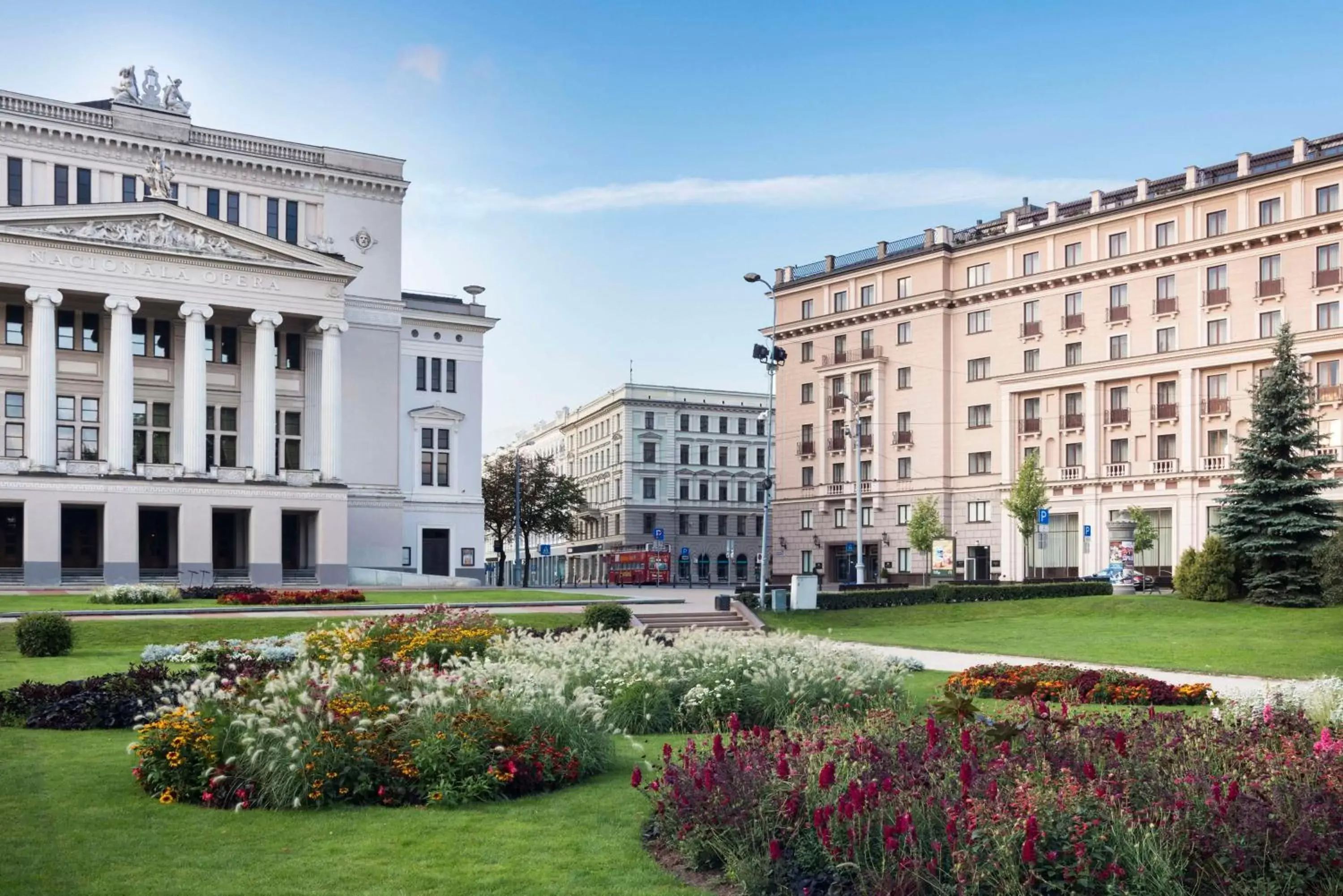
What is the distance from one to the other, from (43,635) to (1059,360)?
190 feet

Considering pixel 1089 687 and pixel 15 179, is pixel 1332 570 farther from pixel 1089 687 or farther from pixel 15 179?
pixel 15 179

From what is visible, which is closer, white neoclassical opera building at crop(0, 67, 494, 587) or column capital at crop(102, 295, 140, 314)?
white neoclassical opera building at crop(0, 67, 494, 587)

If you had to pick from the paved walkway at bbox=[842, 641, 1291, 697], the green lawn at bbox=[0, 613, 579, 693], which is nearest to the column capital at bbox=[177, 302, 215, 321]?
the green lawn at bbox=[0, 613, 579, 693]

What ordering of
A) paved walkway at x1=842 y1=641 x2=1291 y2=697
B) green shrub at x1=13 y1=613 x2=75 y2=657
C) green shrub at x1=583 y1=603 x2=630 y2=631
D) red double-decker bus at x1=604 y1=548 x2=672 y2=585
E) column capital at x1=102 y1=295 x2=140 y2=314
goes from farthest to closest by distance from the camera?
red double-decker bus at x1=604 y1=548 x2=672 y2=585
column capital at x1=102 y1=295 x2=140 y2=314
green shrub at x1=583 y1=603 x2=630 y2=631
green shrub at x1=13 y1=613 x2=75 y2=657
paved walkway at x1=842 y1=641 x2=1291 y2=697

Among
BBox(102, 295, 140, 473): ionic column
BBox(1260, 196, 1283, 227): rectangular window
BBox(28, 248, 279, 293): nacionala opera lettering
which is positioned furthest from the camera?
BBox(1260, 196, 1283, 227): rectangular window

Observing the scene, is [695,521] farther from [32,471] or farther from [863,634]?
[863,634]

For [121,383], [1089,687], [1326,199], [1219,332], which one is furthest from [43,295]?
[1326,199]

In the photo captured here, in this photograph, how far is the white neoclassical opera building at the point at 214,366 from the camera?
187 feet

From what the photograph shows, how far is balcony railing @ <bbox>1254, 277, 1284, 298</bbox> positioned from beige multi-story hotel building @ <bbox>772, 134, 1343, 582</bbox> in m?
0.10

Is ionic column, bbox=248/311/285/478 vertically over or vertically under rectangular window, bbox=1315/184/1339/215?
under

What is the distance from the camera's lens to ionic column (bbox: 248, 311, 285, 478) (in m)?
61.5

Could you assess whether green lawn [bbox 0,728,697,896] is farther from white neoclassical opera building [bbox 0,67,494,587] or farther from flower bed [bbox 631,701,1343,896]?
white neoclassical opera building [bbox 0,67,494,587]

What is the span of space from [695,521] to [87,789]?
105 m

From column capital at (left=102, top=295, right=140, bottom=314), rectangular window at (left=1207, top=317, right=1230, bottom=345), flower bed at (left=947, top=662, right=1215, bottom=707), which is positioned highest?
column capital at (left=102, top=295, right=140, bottom=314)
